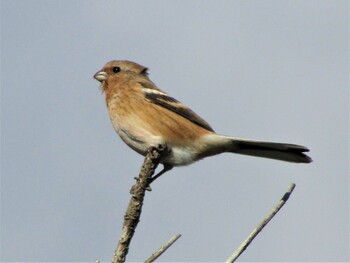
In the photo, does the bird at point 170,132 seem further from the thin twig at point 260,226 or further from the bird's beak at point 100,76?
the thin twig at point 260,226

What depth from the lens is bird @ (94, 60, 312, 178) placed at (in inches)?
314

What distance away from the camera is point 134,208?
475cm

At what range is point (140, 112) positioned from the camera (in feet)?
27.6

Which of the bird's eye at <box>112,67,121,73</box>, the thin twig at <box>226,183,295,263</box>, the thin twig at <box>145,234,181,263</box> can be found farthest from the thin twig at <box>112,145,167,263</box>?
the bird's eye at <box>112,67,121,73</box>

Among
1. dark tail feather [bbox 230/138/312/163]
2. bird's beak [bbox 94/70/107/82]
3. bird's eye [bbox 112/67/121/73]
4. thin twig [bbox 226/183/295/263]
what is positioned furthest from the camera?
bird's eye [bbox 112/67/121/73]

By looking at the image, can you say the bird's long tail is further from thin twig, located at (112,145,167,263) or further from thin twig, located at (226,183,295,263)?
thin twig, located at (226,183,295,263)

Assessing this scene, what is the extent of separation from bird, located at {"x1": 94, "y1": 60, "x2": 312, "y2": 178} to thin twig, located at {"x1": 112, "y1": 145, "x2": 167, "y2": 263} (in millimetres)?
2203

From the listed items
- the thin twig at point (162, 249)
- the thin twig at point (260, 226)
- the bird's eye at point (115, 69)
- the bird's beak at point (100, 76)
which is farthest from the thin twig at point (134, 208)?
the bird's eye at point (115, 69)

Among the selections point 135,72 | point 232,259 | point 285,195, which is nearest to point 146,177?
point 285,195

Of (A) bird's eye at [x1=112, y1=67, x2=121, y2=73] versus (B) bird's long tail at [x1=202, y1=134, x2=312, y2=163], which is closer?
(B) bird's long tail at [x1=202, y1=134, x2=312, y2=163]

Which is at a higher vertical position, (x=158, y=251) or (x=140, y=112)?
(x=140, y=112)

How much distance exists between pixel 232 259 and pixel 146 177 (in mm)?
1939

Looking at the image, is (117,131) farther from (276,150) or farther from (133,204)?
(133,204)

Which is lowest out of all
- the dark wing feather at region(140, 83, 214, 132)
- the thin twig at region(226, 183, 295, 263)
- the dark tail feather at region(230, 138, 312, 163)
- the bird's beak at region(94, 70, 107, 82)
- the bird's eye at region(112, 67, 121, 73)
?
the thin twig at region(226, 183, 295, 263)
